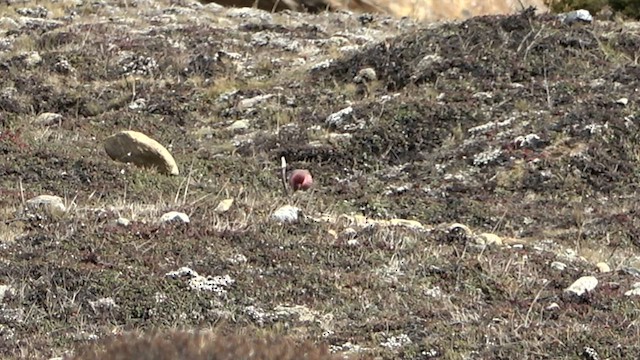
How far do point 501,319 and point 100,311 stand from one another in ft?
6.06

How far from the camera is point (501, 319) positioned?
6000 mm

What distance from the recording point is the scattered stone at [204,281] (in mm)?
6367

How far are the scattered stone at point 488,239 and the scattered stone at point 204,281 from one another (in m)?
1.96

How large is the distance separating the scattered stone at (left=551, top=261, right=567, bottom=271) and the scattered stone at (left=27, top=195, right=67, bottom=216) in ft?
9.76

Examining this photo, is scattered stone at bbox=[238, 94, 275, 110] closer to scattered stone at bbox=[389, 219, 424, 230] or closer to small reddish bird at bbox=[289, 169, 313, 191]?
small reddish bird at bbox=[289, 169, 313, 191]

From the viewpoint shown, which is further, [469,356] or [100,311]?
[100,311]

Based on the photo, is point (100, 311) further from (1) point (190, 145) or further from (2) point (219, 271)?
(1) point (190, 145)

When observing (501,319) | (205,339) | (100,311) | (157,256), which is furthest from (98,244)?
(205,339)

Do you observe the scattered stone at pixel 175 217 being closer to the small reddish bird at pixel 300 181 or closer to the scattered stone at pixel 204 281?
the scattered stone at pixel 204 281

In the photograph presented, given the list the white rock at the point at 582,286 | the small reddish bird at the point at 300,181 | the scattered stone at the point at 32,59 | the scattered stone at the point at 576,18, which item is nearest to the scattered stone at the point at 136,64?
the scattered stone at the point at 32,59

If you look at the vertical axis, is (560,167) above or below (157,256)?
below

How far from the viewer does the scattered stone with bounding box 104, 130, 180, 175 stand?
34.9ft

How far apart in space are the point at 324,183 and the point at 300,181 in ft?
2.92

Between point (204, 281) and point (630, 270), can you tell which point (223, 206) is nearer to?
point (204, 281)
